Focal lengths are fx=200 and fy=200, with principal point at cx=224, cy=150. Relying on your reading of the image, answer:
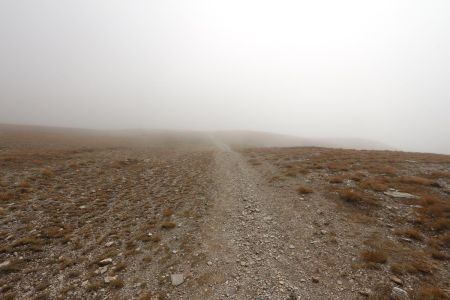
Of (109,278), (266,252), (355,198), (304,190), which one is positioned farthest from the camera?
(304,190)

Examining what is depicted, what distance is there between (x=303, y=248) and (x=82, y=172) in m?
23.2

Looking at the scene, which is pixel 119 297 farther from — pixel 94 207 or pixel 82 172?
pixel 82 172

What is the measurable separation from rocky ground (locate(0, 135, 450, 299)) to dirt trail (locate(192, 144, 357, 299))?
0.05 meters

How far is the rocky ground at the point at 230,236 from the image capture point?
780cm

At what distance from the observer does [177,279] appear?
27.3 feet

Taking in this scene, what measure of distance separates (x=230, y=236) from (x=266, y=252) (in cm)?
225

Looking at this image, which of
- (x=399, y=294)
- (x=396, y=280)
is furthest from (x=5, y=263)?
(x=396, y=280)

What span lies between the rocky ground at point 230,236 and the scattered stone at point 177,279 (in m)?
0.04

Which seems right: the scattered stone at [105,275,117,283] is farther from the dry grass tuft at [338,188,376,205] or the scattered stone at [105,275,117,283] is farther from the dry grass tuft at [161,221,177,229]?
the dry grass tuft at [338,188,376,205]

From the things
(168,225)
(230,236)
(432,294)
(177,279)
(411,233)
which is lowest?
(177,279)

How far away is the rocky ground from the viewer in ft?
25.6

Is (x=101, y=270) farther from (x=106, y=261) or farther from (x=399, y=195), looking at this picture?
(x=399, y=195)

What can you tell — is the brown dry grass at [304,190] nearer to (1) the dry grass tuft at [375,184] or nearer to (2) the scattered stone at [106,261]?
(1) the dry grass tuft at [375,184]

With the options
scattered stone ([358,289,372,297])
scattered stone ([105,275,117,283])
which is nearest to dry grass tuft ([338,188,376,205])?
scattered stone ([358,289,372,297])
